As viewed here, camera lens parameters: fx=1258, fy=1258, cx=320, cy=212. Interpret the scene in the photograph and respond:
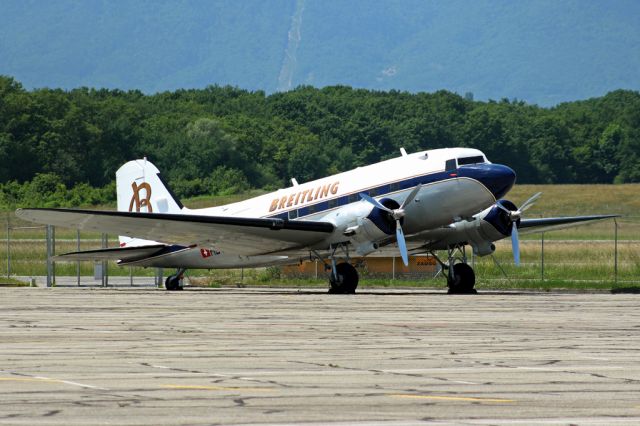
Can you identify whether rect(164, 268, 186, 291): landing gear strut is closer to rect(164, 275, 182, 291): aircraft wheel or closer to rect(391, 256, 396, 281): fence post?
rect(164, 275, 182, 291): aircraft wheel

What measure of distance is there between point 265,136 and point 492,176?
94.8 metres

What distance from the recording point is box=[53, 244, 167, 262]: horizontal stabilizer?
3841 centimetres

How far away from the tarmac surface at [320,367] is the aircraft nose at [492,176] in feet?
29.8

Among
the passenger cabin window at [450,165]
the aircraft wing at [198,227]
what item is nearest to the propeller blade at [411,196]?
the passenger cabin window at [450,165]

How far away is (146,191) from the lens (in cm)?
4303

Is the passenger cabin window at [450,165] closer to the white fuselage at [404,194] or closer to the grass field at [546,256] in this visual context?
the white fuselage at [404,194]

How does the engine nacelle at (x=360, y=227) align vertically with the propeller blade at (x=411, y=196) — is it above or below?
below

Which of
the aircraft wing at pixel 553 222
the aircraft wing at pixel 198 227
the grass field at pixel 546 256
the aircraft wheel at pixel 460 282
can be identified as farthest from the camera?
the grass field at pixel 546 256

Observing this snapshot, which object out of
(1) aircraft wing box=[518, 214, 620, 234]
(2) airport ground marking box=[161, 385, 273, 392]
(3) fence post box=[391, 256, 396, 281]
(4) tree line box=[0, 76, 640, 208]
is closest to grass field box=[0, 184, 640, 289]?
(3) fence post box=[391, 256, 396, 281]

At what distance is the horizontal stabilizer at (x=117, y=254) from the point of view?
3841 cm

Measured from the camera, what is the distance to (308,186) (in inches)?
1487

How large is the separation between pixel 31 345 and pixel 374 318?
26.1 feet

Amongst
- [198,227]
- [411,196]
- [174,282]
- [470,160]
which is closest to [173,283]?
[174,282]

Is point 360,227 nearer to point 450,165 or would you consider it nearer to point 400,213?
point 400,213
